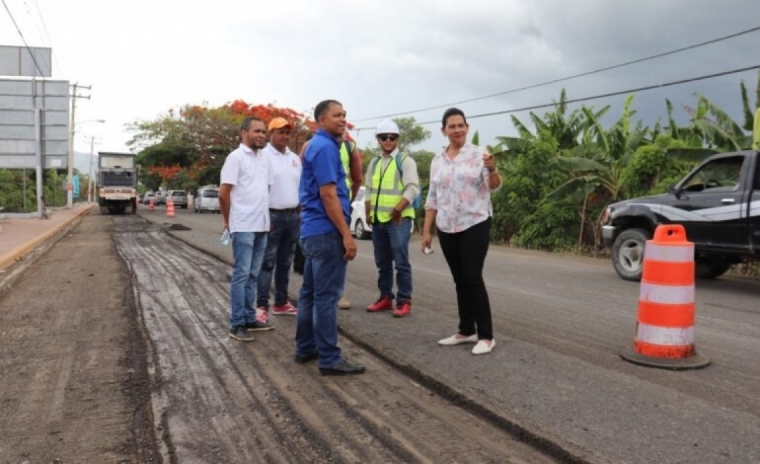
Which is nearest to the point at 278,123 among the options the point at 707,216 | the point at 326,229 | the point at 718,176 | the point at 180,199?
the point at 326,229

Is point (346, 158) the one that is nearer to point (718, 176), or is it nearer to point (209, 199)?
point (718, 176)

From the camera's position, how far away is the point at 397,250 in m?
6.42

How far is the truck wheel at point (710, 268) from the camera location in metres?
9.62

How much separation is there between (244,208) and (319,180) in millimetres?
1445

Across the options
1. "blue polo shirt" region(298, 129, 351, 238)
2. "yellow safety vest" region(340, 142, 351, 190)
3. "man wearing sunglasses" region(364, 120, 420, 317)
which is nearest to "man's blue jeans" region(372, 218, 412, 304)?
"man wearing sunglasses" region(364, 120, 420, 317)

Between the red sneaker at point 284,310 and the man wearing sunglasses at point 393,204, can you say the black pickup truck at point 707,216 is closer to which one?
the man wearing sunglasses at point 393,204

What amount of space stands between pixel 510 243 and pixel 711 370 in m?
13.1

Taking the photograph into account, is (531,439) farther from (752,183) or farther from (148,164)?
(148,164)

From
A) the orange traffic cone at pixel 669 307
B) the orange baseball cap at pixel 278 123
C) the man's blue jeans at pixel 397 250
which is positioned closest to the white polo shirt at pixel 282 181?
the orange baseball cap at pixel 278 123

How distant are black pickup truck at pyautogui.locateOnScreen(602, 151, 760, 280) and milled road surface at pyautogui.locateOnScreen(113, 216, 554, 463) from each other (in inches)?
231

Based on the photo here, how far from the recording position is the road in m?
Answer: 3.26

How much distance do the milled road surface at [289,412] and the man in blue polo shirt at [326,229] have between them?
0.90 feet

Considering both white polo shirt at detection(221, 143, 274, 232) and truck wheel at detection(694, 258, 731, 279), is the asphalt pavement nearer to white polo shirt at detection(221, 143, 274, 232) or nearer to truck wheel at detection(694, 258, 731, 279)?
white polo shirt at detection(221, 143, 274, 232)

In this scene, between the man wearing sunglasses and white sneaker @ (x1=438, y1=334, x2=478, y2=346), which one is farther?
the man wearing sunglasses
